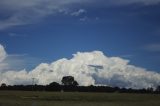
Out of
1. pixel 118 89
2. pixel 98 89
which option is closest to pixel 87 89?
pixel 98 89

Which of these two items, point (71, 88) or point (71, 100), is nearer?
point (71, 100)

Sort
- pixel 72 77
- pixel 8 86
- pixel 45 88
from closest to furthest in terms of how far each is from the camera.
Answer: pixel 45 88 → pixel 8 86 → pixel 72 77

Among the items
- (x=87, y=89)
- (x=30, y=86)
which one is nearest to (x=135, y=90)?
(x=87, y=89)

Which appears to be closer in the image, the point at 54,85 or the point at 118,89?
the point at 54,85

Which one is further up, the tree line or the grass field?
the tree line

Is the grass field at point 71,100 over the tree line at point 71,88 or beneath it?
beneath

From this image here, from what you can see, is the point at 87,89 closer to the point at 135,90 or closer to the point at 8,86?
the point at 135,90

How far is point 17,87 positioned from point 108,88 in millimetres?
40420

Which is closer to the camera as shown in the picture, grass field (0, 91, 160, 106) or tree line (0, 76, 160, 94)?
grass field (0, 91, 160, 106)

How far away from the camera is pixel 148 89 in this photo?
598ft

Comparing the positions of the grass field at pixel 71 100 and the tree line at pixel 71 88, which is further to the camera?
the tree line at pixel 71 88

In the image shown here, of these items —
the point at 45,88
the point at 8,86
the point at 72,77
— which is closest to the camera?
the point at 45,88

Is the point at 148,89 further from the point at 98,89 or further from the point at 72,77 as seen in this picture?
the point at 72,77

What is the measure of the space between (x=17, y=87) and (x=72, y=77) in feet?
88.6
